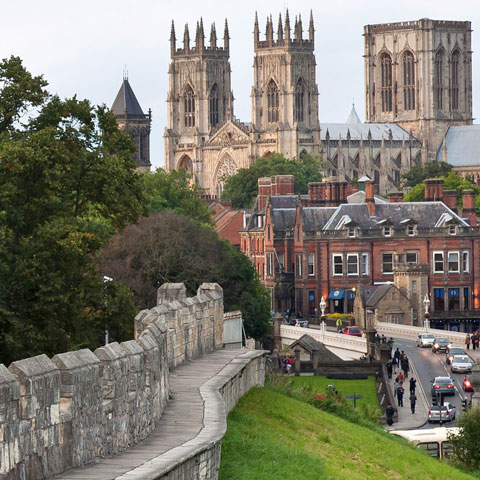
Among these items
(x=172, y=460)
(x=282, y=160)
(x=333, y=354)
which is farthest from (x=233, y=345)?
(x=282, y=160)

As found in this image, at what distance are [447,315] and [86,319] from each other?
207 feet

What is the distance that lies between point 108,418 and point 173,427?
2.94 metres

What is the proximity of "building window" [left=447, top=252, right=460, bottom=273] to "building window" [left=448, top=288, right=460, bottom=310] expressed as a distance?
1.14 m

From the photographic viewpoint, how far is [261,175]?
17525cm

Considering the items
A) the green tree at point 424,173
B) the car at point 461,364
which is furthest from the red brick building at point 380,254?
the green tree at point 424,173

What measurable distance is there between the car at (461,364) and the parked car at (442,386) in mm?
5511

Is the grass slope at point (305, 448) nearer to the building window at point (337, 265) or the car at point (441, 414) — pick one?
the car at point (441, 414)

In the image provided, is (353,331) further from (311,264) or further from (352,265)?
(311,264)

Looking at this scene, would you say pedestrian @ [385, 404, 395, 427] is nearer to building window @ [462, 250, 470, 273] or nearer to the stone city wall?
the stone city wall

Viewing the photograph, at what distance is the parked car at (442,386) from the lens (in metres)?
63.1

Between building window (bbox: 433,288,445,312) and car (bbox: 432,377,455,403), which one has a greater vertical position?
building window (bbox: 433,288,445,312)

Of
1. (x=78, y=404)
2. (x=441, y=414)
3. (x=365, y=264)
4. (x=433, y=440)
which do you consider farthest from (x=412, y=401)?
(x=365, y=264)

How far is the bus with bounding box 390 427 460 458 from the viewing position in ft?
147

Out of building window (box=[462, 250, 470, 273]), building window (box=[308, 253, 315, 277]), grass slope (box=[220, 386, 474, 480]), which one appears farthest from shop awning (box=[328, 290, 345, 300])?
grass slope (box=[220, 386, 474, 480])
